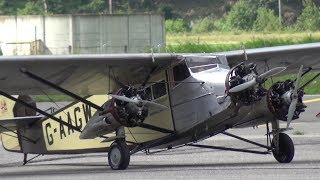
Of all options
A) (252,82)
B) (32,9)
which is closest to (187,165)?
(252,82)

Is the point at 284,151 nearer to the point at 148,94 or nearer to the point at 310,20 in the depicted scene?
the point at 148,94

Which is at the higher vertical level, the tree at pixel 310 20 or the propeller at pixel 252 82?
the propeller at pixel 252 82

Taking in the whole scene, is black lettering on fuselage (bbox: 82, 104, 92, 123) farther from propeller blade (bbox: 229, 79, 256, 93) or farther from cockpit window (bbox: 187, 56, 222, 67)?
propeller blade (bbox: 229, 79, 256, 93)

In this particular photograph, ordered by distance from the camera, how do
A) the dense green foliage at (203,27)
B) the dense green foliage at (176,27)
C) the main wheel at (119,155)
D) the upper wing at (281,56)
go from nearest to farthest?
the main wheel at (119,155)
the upper wing at (281,56)
the dense green foliage at (176,27)
the dense green foliage at (203,27)

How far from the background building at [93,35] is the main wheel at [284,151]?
41.9m

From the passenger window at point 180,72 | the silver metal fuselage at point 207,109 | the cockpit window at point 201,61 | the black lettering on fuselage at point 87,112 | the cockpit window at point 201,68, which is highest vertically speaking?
the cockpit window at point 201,61

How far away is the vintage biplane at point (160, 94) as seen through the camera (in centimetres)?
1966

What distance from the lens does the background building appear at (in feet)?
210

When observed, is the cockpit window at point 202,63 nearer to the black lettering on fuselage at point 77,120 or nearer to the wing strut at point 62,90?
the wing strut at point 62,90

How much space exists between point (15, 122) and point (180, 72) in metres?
3.99

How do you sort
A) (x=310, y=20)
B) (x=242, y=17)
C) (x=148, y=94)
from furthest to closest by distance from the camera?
(x=242, y=17) → (x=310, y=20) → (x=148, y=94)

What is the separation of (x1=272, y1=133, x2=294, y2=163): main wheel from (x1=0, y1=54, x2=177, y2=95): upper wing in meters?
2.44

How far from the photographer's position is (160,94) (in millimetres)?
Result: 21297

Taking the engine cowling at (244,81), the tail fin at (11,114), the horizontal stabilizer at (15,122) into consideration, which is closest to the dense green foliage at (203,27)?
the tail fin at (11,114)
